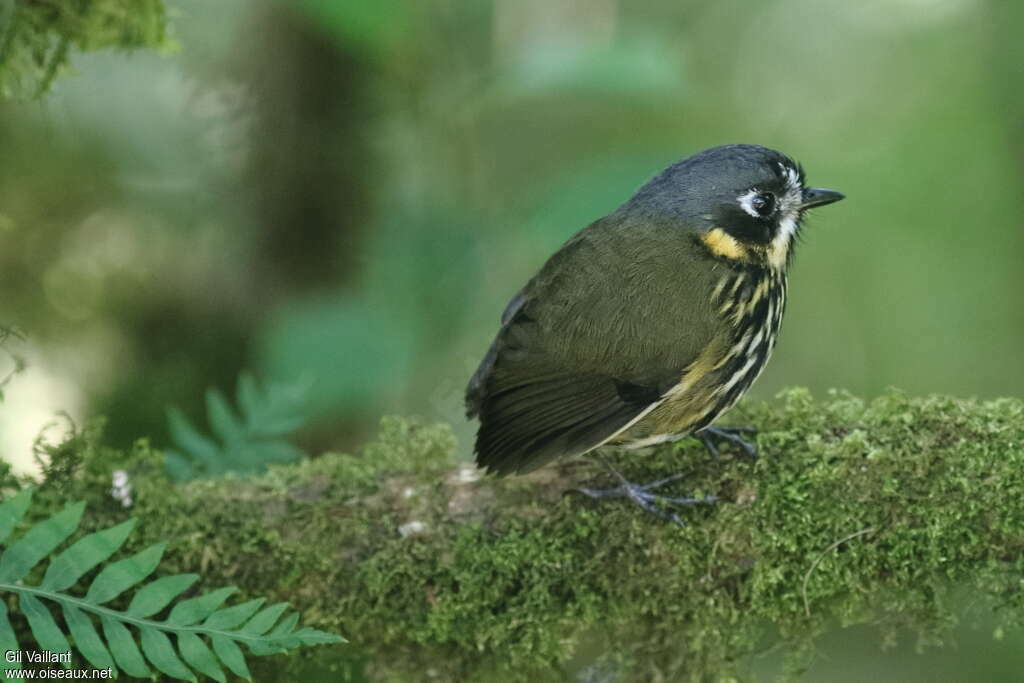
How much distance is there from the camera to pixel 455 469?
2912 millimetres

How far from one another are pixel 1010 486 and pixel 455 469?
1398 mm

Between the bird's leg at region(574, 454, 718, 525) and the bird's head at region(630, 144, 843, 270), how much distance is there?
747 mm

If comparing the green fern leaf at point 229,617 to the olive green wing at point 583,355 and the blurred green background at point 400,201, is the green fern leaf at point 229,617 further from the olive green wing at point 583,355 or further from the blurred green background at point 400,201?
the blurred green background at point 400,201

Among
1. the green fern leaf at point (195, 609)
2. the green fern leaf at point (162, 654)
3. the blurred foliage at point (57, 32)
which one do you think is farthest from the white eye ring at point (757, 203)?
the green fern leaf at point (162, 654)

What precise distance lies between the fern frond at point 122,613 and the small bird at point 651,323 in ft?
2.61

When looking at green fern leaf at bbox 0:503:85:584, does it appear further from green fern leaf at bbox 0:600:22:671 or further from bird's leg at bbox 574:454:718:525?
bird's leg at bbox 574:454:718:525

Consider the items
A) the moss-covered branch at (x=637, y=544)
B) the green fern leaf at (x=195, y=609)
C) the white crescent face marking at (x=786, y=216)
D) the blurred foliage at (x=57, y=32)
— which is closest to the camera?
the green fern leaf at (x=195, y=609)

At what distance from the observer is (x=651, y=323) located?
9.49 ft

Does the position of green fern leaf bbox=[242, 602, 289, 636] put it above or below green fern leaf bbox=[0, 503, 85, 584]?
below

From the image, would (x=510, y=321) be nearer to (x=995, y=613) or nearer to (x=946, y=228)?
(x=995, y=613)

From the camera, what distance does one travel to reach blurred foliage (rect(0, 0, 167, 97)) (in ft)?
9.12

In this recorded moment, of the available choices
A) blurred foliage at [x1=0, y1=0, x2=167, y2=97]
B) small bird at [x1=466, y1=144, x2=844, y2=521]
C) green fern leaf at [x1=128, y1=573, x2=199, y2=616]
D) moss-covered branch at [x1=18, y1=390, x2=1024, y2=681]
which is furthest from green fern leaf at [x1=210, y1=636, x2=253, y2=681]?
blurred foliage at [x1=0, y1=0, x2=167, y2=97]

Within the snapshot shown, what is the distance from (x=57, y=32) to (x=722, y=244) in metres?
1.96

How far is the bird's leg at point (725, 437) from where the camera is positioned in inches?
108
